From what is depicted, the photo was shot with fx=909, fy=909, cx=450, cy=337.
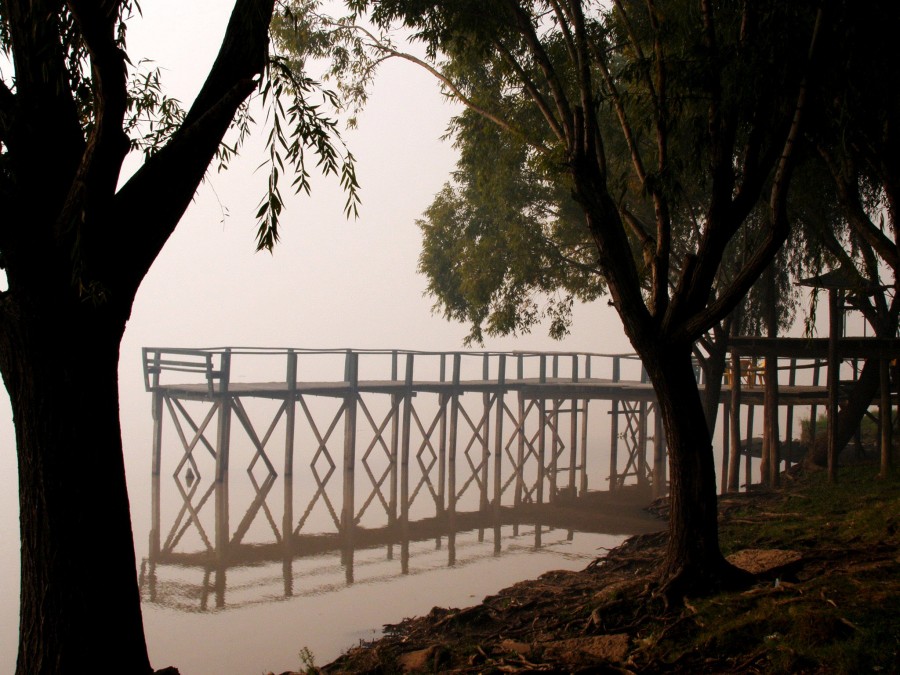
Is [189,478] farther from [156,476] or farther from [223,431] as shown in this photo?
[223,431]

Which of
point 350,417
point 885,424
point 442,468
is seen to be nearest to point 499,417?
point 442,468

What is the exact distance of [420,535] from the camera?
15.0 m

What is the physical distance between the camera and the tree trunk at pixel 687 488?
22.2ft

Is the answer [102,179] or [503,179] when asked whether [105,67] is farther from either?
[503,179]

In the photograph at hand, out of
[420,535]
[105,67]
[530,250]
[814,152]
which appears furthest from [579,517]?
[105,67]

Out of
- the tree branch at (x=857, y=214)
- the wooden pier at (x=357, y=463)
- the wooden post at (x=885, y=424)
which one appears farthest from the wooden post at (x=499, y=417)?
the tree branch at (x=857, y=214)

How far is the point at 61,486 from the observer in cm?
441

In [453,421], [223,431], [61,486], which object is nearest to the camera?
[61,486]

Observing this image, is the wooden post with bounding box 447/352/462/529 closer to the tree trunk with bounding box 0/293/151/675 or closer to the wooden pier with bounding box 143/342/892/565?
the wooden pier with bounding box 143/342/892/565

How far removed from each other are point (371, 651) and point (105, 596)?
296 cm

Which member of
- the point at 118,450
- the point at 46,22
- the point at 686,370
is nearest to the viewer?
the point at 46,22

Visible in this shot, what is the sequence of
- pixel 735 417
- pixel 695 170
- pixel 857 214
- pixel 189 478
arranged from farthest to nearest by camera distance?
pixel 189 478 < pixel 735 417 < pixel 857 214 < pixel 695 170

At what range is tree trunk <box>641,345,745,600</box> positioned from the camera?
6.76 meters

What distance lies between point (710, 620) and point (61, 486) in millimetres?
4117
